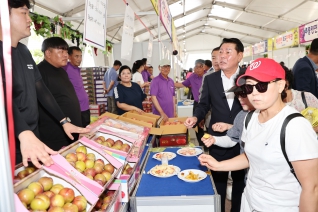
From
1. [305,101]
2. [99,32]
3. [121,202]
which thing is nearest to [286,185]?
[121,202]

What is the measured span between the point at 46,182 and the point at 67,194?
14cm

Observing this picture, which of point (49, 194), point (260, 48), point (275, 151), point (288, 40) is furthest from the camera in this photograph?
point (260, 48)

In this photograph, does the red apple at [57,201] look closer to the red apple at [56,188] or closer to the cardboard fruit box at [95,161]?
the red apple at [56,188]

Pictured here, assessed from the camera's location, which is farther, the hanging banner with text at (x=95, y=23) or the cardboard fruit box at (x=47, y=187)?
the hanging banner with text at (x=95, y=23)

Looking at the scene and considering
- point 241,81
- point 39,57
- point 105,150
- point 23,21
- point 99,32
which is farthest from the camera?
point 39,57

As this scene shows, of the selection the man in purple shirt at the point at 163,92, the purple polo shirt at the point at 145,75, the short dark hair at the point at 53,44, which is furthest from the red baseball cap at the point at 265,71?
the purple polo shirt at the point at 145,75

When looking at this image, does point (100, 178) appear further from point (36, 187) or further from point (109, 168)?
point (36, 187)

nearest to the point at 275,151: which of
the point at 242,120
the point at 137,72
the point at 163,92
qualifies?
the point at 242,120

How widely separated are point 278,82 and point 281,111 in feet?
0.56

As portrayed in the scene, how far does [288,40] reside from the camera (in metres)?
12.7

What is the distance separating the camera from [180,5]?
1377 cm

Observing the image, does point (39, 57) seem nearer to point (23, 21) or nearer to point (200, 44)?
point (23, 21)

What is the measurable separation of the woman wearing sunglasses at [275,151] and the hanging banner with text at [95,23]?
122 cm

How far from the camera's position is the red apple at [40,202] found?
1147mm
